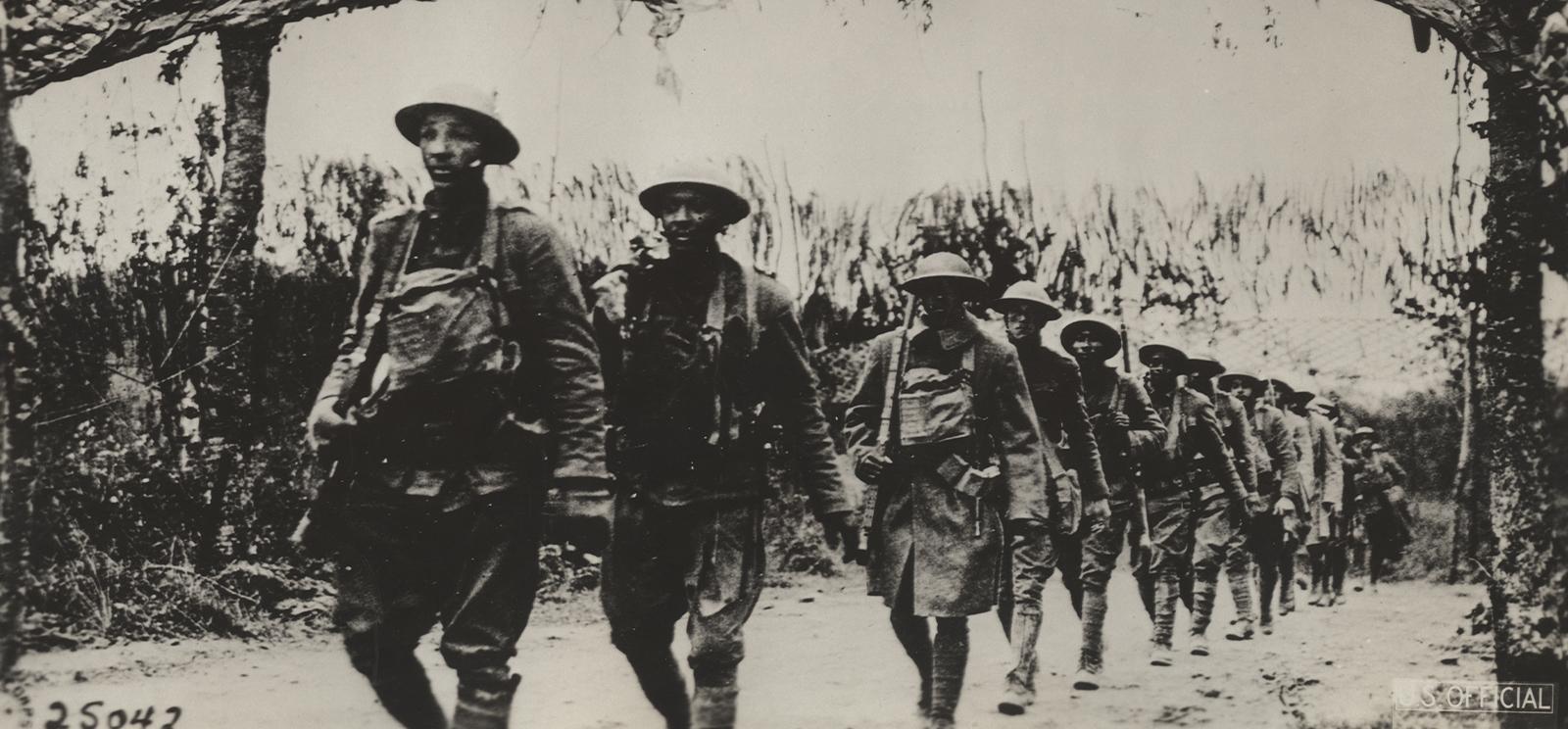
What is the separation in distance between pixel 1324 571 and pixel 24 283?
8265mm

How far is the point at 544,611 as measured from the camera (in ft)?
20.8

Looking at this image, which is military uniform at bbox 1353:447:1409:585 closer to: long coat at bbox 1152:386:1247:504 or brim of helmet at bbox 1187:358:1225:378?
long coat at bbox 1152:386:1247:504

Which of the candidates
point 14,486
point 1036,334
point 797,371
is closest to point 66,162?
point 14,486

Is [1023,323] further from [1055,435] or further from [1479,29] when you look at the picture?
[1479,29]

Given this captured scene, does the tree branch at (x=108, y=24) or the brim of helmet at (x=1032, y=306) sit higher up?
the tree branch at (x=108, y=24)

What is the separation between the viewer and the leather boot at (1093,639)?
20.4ft

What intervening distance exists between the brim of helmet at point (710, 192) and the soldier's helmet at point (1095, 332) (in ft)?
9.53

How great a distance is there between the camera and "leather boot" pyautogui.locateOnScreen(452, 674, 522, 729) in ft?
12.5

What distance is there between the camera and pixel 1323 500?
29.5 feet

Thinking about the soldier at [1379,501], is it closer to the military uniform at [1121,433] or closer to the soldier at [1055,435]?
the military uniform at [1121,433]

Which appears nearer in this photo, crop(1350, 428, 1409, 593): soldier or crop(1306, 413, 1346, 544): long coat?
crop(1350, 428, 1409, 593): soldier

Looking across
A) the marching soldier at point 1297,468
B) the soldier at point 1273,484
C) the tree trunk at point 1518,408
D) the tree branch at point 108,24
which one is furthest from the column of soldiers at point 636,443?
the marching soldier at point 1297,468

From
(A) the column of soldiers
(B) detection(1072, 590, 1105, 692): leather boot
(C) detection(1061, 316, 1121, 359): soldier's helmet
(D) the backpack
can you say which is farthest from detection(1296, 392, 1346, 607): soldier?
(D) the backpack

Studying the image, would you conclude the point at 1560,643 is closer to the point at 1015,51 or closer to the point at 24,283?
the point at 1015,51
